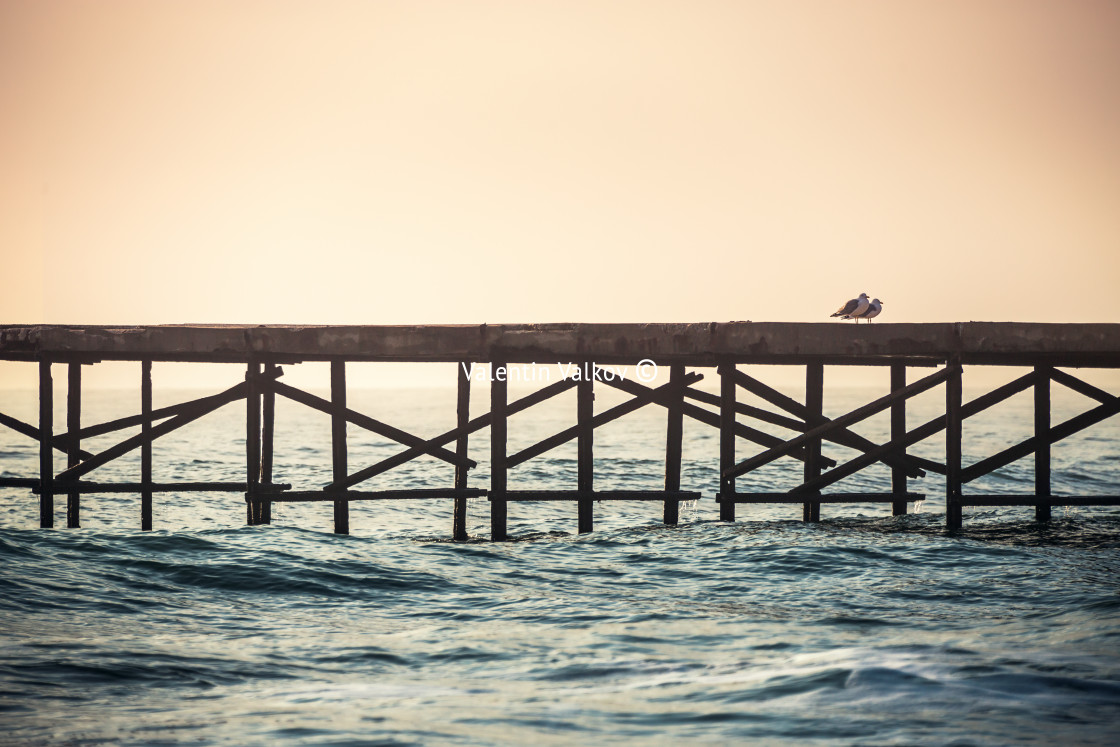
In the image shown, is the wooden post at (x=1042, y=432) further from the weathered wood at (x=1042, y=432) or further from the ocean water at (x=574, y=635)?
the ocean water at (x=574, y=635)

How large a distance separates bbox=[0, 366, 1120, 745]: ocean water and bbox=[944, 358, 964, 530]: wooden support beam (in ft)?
1.18

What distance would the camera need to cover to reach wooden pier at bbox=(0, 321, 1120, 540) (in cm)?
1192

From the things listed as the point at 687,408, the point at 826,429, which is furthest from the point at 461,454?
the point at 826,429

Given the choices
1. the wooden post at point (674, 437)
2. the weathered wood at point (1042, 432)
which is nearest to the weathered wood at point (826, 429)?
the wooden post at point (674, 437)

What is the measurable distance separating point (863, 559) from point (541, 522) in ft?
25.8

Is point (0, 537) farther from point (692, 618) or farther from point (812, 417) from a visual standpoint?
point (812, 417)

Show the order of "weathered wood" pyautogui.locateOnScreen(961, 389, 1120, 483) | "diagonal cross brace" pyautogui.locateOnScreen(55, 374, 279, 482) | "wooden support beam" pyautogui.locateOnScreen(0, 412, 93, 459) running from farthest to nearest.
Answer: "wooden support beam" pyautogui.locateOnScreen(0, 412, 93, 459) < "diagonal cross brace" pyautogui.locateOnScreen(55, 374, 279, 482) < "weathered wood" pyautogui.locateOnScreen(961, 389, 1120, 483)

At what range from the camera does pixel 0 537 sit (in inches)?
494

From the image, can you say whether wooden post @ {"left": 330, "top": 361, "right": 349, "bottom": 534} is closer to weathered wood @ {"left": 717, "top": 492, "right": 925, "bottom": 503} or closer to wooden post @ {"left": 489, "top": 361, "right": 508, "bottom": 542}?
wooden post @ {"left": 489, "top": 361, "right": 508, "bottom": 542}

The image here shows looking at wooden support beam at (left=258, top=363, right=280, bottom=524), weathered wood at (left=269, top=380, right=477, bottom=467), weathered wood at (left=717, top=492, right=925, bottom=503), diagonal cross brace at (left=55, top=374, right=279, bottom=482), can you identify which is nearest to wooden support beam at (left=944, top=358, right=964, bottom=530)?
weathered wood at (left=717, top=492, right=925, bottom=503)

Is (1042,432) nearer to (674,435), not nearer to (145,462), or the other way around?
(674,435)

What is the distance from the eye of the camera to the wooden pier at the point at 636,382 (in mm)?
11922

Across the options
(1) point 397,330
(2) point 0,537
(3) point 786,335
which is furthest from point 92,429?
(3) point 786,335

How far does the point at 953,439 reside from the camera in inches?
477
